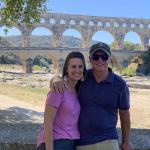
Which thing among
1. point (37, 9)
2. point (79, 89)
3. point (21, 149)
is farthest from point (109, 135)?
point (37, 9)

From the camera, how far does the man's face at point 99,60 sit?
12.6 feet

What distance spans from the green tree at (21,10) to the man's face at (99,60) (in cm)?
872

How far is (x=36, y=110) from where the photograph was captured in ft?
67.6

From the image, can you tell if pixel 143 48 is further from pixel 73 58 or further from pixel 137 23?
pixel 73 58

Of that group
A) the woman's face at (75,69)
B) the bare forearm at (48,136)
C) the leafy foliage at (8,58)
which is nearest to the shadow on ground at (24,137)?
the bare forearm at (48,136)

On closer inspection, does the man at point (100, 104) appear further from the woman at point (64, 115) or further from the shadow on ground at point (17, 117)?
the shadow on ground at point (17, 117)

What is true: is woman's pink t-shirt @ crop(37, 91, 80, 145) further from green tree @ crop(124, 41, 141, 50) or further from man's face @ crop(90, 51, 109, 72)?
green tree @ crop(124, 41, 141, 50)

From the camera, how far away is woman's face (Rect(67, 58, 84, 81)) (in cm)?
379

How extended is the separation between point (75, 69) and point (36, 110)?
55.6 ft

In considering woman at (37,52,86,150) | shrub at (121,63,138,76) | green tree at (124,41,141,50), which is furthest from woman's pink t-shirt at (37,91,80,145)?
green tree at (124,41,141,50)

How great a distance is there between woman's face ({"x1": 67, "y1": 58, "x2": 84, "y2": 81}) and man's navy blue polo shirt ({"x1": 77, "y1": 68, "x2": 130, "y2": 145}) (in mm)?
89

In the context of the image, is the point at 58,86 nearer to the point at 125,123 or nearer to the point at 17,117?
the point at 125,123

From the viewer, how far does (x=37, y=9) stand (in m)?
13.0

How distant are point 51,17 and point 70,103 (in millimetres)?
86532
